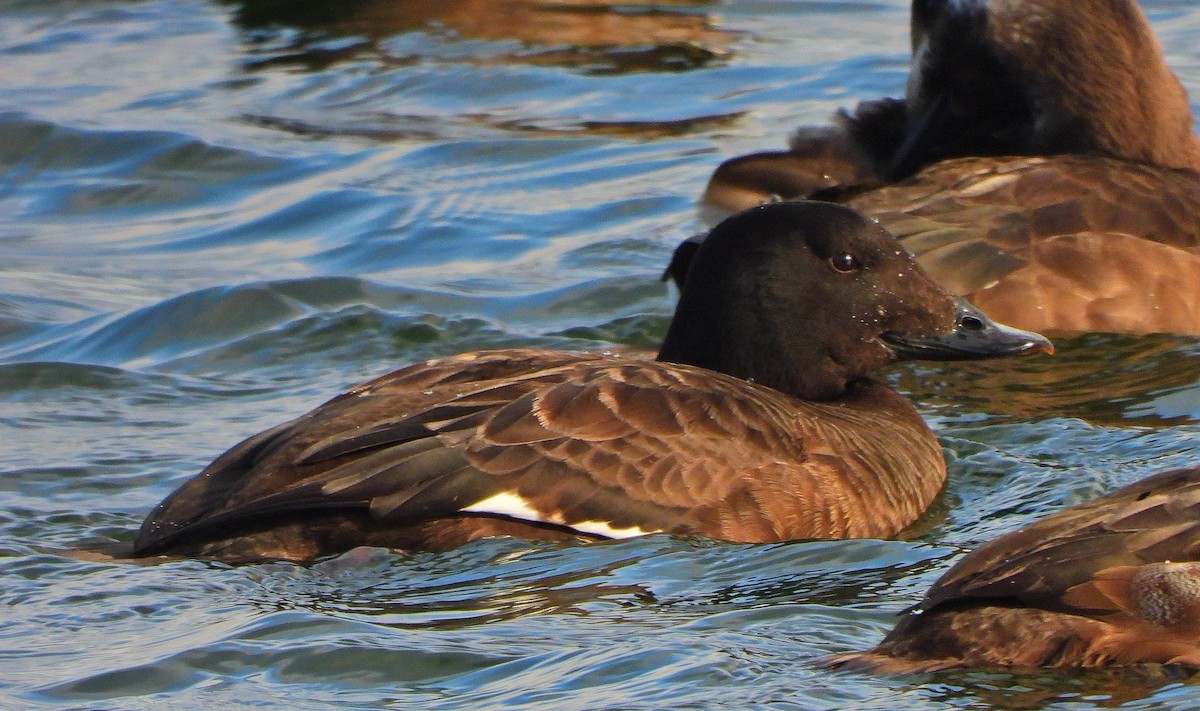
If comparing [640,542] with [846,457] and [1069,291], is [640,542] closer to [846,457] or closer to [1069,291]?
[846,457]

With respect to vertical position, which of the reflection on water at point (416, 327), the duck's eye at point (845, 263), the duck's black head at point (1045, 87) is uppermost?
the duck's black head at point (1045, 87)

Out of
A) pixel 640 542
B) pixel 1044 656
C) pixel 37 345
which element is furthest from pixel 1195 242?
pixel 37 345

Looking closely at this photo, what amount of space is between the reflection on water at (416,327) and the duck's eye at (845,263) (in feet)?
2.51

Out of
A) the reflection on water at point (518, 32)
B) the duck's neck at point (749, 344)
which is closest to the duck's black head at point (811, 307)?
the duck's neck at point (749, 344)

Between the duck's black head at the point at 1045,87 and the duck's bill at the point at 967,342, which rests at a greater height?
the duck's black head at the point at 1045,87

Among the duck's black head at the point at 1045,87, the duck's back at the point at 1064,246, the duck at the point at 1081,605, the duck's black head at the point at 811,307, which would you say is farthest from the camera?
the duck's black head at the point at 1045,87

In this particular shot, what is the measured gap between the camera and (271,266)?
10.0m

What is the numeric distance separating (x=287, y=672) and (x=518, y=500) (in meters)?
0.88

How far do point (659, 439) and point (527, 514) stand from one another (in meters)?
0.44

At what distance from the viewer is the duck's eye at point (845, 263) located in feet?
21.7

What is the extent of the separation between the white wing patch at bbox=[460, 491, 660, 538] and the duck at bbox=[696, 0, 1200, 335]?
2506 mm

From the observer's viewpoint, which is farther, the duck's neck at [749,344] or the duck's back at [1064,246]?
the duck's back at [1064,246]

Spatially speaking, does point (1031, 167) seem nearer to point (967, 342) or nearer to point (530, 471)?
point (967, 342)

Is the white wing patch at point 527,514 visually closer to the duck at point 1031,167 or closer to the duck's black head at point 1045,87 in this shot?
the duck at point 1031,167
